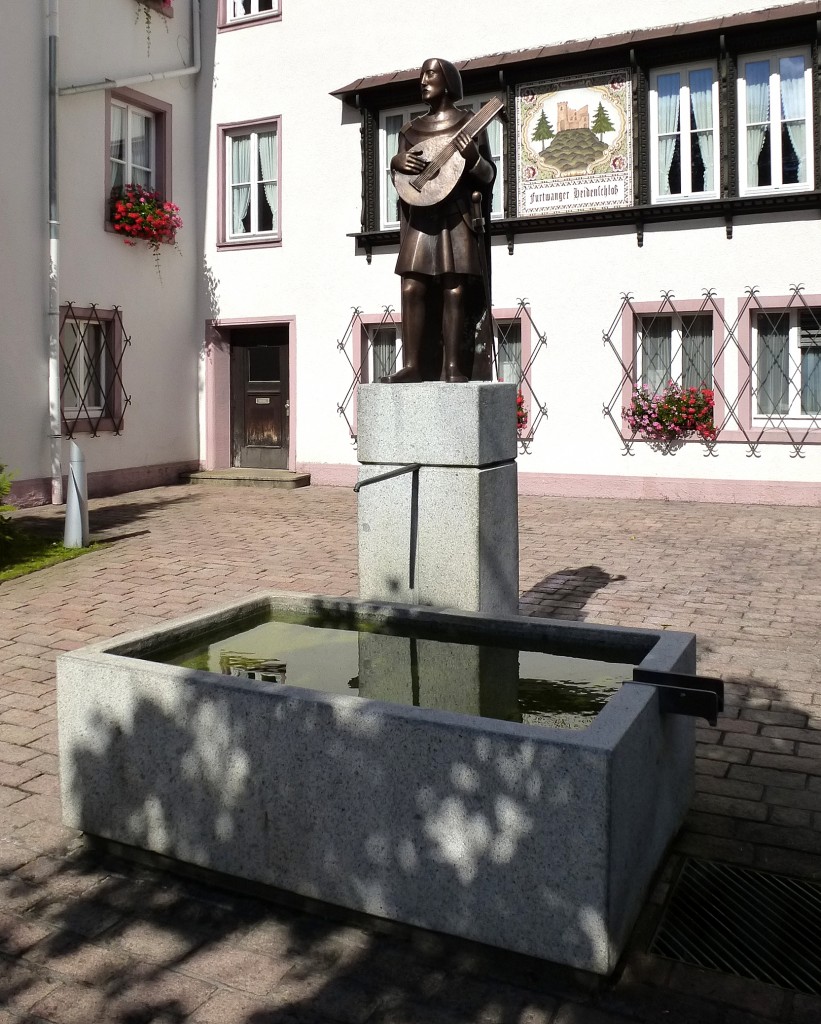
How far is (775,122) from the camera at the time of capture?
13.7m

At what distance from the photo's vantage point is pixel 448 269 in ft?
17.3

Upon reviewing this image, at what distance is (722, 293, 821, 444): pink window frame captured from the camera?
1364cm

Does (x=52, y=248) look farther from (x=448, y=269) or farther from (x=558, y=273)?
(x=448, y=269)

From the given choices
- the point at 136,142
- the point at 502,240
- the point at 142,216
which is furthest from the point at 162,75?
the point at 502,240

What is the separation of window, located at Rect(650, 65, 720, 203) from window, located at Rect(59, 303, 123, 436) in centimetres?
775

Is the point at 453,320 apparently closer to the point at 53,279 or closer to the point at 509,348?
the point at 509,348

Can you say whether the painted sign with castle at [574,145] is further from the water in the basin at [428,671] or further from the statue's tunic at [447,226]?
the water in the basin at [428,671]

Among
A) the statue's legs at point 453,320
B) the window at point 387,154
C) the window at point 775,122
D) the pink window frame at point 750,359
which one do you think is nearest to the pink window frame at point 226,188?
the window at point 387,154

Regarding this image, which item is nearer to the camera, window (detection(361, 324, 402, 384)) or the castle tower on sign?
the castle tower on sign

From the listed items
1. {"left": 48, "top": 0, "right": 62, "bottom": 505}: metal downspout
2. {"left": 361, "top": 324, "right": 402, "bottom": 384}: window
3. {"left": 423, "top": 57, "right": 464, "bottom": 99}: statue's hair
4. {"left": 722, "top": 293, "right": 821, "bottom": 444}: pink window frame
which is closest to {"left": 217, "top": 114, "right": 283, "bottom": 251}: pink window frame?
{"left": 361, "top": 324, "right": 402, "bottom": 384}: window

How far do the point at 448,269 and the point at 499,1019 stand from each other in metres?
3.47

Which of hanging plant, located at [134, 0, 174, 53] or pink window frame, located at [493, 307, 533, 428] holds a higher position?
hanging plant, located at [134, 0, 174, 53]

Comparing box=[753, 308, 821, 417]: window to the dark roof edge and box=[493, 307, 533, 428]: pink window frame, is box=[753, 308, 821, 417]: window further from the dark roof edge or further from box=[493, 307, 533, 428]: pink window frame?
the dark roof edge

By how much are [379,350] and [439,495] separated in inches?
468
